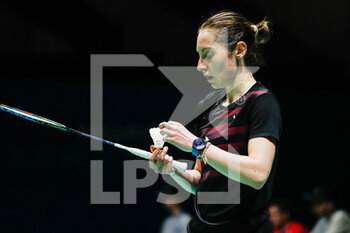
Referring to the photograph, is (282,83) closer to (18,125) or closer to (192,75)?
(192,75)

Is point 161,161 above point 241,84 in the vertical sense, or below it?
below

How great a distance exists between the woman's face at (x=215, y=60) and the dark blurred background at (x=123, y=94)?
11.2 ft

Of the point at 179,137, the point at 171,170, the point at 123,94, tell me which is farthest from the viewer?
the point at 123,94

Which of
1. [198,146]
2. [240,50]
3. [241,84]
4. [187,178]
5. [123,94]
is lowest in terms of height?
[187,178]

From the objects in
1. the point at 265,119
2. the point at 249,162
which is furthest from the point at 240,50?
the point at 249,162

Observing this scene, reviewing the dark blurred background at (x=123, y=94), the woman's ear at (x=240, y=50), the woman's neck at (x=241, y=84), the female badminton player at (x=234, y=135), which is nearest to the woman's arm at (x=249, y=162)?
the female badminton player at (x=234, y=135)

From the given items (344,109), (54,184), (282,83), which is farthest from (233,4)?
(54,184)

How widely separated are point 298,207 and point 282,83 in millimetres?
1408

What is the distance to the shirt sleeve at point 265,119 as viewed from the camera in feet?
5.60

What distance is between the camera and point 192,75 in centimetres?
500

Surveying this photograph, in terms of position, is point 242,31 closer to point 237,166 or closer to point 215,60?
point 215,60

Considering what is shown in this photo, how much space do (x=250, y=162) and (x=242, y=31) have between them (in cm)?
51

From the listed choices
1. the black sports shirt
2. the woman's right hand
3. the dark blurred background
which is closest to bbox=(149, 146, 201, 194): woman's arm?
the woman's right hand

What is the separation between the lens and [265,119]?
1.73 meters
